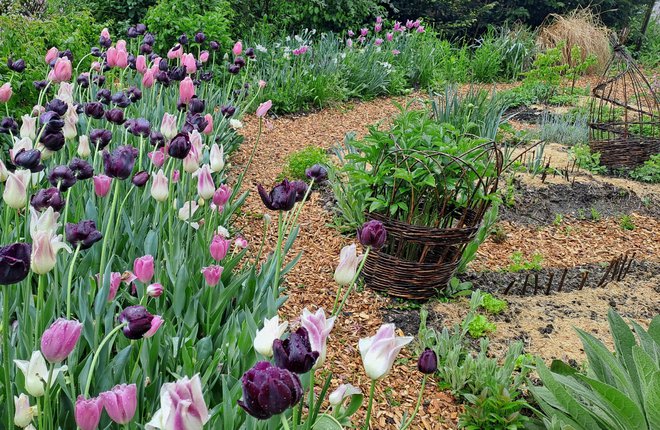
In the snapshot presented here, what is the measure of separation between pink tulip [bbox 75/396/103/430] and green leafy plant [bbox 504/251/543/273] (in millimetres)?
2816

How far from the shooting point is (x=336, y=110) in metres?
6.74

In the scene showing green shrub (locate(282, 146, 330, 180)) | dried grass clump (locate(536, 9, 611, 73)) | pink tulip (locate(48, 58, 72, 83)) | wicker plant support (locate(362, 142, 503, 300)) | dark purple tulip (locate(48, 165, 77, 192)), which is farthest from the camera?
dried grass clump (locate(536, 9, 611, 73))

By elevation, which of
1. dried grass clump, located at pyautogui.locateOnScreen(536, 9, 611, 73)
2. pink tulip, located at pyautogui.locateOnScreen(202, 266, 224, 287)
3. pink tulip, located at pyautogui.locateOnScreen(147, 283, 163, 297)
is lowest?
dried grass clump, located at pyautogui.locateOnScreen(536, 9, 611, 73)

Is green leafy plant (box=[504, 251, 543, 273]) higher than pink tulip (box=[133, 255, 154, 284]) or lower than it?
lower

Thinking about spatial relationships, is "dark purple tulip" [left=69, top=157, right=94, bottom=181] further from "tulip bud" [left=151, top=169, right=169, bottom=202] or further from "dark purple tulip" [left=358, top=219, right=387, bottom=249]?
"dark purple tulip" [left=358, top=219, right=387, bottom=249]

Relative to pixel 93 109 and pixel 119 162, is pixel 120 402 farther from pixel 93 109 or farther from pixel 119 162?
pixel 93 109

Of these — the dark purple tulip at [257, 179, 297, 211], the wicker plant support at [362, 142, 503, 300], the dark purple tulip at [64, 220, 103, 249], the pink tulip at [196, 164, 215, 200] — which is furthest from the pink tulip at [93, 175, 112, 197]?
the wicker plant support at [362, 142, 503, 300]

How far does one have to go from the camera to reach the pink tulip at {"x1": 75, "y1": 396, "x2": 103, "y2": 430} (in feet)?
3.16

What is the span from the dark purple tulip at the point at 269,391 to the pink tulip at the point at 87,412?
312 mm

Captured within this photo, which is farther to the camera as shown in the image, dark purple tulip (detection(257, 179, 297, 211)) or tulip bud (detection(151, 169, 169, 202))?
tulip bud (detection(151, 169, 169, 202))

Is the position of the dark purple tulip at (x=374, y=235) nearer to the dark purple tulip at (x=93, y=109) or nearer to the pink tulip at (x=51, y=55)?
the dark purple tulip at (x=93, y=109)

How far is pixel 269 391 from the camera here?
2.60 feet

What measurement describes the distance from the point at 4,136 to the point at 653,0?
1589 centimetres

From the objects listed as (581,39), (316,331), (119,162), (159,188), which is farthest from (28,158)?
(581,39)
